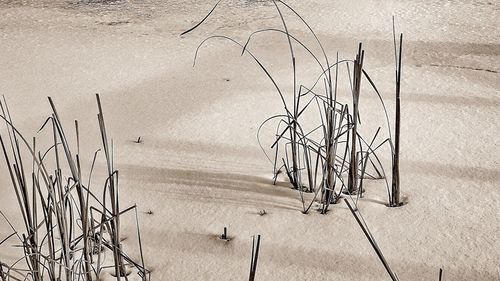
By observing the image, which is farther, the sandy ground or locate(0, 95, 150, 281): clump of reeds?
the sandy ground

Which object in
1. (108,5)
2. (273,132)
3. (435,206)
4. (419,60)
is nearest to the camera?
(435,206)

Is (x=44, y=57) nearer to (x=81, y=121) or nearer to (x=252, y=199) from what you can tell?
(x=81, y=121)

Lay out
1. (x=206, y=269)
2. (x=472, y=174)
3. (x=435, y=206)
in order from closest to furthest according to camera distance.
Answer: (x=206, y=269), (x=435, y=206), (x=472, y=174)

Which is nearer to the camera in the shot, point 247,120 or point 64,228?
point 64,228

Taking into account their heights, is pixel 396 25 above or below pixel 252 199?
above

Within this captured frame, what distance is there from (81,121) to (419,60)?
4.44 feet

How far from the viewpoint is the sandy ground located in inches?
70.0

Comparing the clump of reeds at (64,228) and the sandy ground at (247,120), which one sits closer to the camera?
the clump of reeds at (64,228)

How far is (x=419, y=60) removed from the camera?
2898 millimetres

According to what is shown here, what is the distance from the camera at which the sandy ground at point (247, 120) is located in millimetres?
1778

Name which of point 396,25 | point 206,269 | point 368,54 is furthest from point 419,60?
point 206,269

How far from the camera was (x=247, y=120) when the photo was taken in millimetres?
2477

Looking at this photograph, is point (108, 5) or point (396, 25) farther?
point (108, 5)

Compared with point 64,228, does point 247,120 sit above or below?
below
